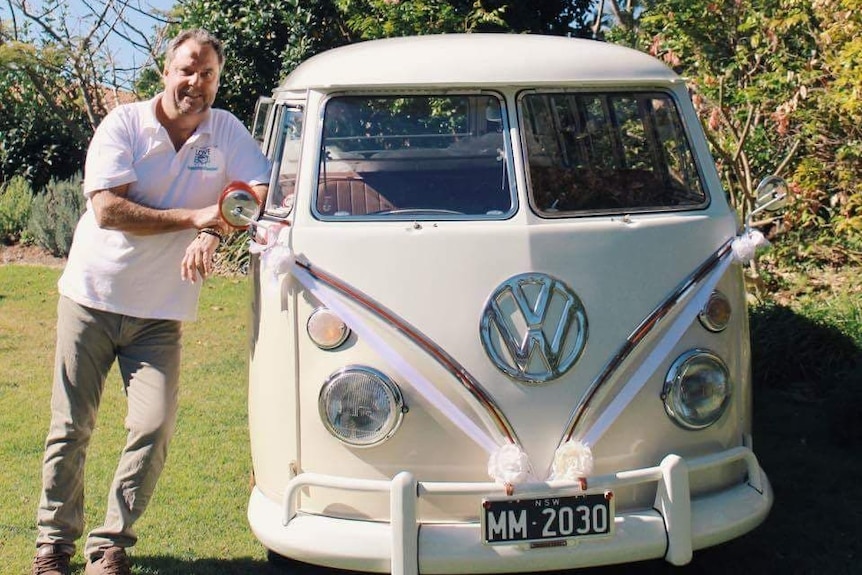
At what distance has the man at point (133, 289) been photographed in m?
3.52

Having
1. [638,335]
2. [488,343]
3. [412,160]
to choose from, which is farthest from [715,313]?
[412,160]

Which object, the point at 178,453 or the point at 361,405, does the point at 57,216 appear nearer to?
the point at 178,453

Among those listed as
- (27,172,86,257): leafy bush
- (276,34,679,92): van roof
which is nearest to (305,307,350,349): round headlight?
(276,34,679,92): van roof

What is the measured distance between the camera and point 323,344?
128 inches

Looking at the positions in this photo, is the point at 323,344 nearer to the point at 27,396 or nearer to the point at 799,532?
the point at 799,532

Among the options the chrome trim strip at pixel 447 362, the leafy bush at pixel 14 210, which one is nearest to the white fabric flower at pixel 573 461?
the chrome trim strip at pixel 447 362

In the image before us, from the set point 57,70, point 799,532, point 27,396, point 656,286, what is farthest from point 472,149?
point 57,70

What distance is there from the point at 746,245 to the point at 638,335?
531mm

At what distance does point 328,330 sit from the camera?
325 cm

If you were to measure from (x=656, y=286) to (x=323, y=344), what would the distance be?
1.13 meters

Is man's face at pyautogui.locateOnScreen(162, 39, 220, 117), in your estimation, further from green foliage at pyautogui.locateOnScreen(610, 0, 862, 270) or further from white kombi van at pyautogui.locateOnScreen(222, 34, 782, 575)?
green foliage at pyautogui.locateOnScreen(610, 0, 862, 270)

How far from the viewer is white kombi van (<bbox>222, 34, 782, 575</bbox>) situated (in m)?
3.14

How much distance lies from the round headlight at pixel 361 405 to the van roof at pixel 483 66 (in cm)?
105

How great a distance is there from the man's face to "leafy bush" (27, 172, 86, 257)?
781cm
